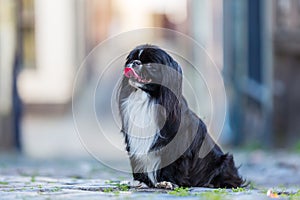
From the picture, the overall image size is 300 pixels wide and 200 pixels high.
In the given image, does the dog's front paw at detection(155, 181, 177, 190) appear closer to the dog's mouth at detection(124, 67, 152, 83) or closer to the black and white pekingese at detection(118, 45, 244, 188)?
the black and white pekingese at detection(118, 45, 244, 188)

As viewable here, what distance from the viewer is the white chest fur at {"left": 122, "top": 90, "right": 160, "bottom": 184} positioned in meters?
6.15

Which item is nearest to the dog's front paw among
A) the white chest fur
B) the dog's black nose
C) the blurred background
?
the white chest fur

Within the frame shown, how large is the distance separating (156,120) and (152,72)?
0.29 m

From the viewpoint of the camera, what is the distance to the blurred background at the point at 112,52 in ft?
54.0

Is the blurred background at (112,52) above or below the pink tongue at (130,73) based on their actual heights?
below

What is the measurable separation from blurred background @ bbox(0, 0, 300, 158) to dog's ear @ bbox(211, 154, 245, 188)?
8836mm

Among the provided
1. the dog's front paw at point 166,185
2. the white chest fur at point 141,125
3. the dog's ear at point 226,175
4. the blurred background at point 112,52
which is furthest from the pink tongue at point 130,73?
the blurred background at point 112,52

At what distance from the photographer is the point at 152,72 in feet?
20.1

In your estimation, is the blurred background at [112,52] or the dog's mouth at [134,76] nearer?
the dog's mouth at [134,76]

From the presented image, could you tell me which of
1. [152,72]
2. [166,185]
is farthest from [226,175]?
[152,72]

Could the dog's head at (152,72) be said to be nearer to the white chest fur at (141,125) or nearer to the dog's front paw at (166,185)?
the white chest fur at (141,125)

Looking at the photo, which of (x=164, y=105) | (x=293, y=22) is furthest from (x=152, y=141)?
(x=293, y=22)

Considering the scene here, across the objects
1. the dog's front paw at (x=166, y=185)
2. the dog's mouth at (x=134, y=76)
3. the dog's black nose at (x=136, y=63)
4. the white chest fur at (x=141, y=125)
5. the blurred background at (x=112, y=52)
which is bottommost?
the blurred background at (x=112, y=52)

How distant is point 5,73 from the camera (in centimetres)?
1716
